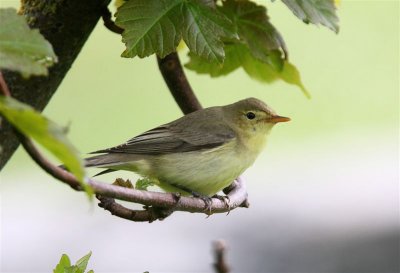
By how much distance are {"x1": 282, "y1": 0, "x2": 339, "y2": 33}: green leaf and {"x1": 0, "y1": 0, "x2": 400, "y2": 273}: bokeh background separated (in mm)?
3784

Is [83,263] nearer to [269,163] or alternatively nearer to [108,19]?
[108,19]

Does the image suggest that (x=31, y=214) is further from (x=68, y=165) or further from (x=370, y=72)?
(x=68, y=165)

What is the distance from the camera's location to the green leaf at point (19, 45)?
4.11ft

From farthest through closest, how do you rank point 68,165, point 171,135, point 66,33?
point 171,135 < point 66,33 < point 68,165

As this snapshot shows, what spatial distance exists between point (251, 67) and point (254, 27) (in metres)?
0.27

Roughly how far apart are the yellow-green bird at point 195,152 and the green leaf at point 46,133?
173 cm

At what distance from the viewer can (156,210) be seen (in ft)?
5.96

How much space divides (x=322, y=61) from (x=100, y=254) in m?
3.08

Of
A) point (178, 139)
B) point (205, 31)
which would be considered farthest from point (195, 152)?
point (205, 31)

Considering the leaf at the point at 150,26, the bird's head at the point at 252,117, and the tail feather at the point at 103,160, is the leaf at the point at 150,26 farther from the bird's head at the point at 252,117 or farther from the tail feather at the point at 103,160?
the bird's head at the point at 252,117

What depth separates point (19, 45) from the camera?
1279mm

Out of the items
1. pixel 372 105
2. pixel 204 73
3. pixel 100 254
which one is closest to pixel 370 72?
pixel 372 105

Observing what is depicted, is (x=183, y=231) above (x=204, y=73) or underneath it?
underneath

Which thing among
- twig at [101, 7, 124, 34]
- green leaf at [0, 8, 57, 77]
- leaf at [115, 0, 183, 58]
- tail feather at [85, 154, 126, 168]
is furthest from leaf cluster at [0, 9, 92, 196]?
tail feather at [85, 154, 126, 168]
